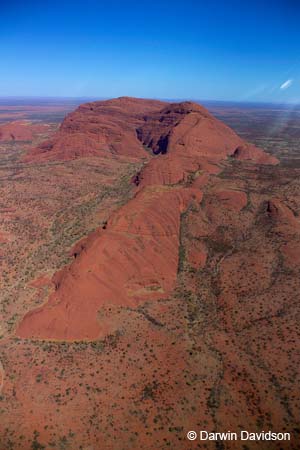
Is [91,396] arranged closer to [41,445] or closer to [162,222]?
[41,445]

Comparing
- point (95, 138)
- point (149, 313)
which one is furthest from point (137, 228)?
point (95, 138)

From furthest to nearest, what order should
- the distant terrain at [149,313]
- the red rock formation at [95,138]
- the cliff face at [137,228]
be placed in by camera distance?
the red rock formation at [95,138]
the cliff face at [137,228]
the distant terrain at [149,313]

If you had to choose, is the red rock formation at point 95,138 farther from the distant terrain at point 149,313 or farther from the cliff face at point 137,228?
the distant terrain at point 149,313

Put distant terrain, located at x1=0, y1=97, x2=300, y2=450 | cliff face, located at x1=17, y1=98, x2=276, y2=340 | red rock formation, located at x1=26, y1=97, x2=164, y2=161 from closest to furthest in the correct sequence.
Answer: distant terrain, located at x1=0, y1=97, x2=300, y2=450 → cliff face, located at x1=17, y1=98, x2=276, y2=340 → red rock formation, located at x1=26, y1=97, x2=164, y2=161

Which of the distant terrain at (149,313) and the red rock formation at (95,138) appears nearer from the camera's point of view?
the distant terrain at (149,313)

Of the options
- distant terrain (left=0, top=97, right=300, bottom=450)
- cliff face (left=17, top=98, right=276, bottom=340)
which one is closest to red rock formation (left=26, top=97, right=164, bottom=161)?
cliff face (left=17, top=98, right=276, bottom=340)

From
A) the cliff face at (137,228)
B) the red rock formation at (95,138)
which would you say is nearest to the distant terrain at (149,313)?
the cliff face at (137,228)

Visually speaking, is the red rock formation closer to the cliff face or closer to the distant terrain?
the cliff face
